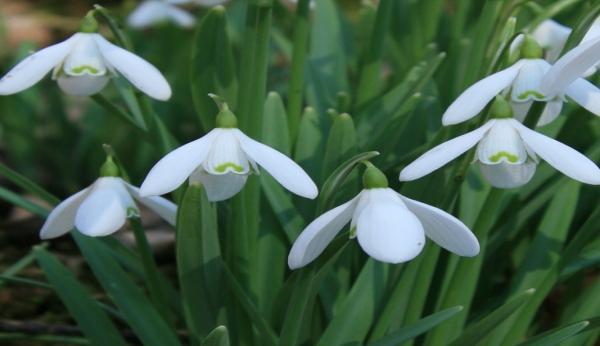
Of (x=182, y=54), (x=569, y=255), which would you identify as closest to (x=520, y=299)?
(x=569, y=255)

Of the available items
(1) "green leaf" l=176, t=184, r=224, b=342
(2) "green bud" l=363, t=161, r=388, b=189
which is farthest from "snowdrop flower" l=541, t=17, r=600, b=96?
(1) "green leaf" l=176, t=184, r=224, b=342

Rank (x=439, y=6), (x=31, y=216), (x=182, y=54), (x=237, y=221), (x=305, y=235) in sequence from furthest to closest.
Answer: (x=182, y=54) < (x=31, y=216) < (x=439, y=6) < (x=237, y=221) < (x=305, y=235)

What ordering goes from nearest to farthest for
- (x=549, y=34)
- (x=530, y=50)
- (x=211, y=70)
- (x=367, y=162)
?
(x=367, y=162), (x=530, y=50), (x=211, y=70), (x=549, y=34)

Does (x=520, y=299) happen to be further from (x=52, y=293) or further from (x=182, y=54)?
(x=182, y=54)

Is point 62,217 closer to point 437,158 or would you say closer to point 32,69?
point 32,69

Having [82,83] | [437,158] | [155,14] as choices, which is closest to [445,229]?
[437,158]

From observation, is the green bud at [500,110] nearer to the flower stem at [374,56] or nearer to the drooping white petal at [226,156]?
the drooping white petal at [226,156]

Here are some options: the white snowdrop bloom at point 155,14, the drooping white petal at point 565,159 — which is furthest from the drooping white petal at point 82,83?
the white snowdrop bloom at point 155,14
